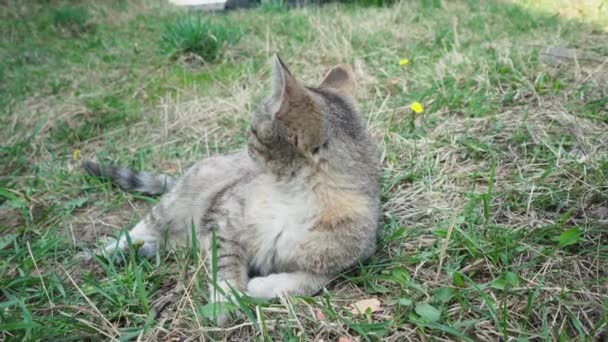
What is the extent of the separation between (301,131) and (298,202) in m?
0.31

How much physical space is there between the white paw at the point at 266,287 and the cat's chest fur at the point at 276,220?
0.31 feet

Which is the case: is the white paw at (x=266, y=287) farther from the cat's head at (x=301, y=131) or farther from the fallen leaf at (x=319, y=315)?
the cat's head at (x=301, y=131)

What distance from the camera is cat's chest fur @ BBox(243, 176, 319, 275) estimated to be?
1848mm

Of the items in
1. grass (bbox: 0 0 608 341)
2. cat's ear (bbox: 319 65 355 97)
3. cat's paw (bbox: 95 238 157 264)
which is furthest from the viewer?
cat's ear (bbox: 319 65 355 97)

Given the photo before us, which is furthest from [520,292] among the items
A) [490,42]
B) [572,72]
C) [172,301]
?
[490,42]

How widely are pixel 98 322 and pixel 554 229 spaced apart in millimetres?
1909

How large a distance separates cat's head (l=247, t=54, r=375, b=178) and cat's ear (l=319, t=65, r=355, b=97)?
284mm

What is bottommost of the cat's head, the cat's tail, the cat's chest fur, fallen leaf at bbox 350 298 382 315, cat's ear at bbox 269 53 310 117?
the cat's tail

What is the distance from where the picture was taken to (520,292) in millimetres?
1599

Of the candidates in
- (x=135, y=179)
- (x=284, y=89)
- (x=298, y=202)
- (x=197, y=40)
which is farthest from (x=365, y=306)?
(x=197, y=40)

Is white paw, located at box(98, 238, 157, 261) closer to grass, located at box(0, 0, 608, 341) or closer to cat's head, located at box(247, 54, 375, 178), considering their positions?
grass, located at box(0, 0, 608, 341)

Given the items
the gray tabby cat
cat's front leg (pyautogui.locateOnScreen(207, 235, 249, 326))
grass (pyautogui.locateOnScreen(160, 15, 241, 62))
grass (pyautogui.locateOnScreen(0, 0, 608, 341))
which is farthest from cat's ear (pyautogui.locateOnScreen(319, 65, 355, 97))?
grass (pyautogui.locateOnScreen(160, 15, 241, 62))

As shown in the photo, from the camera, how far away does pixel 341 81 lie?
2.44 metres

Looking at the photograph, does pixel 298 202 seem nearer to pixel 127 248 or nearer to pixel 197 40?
pixel 127 248
